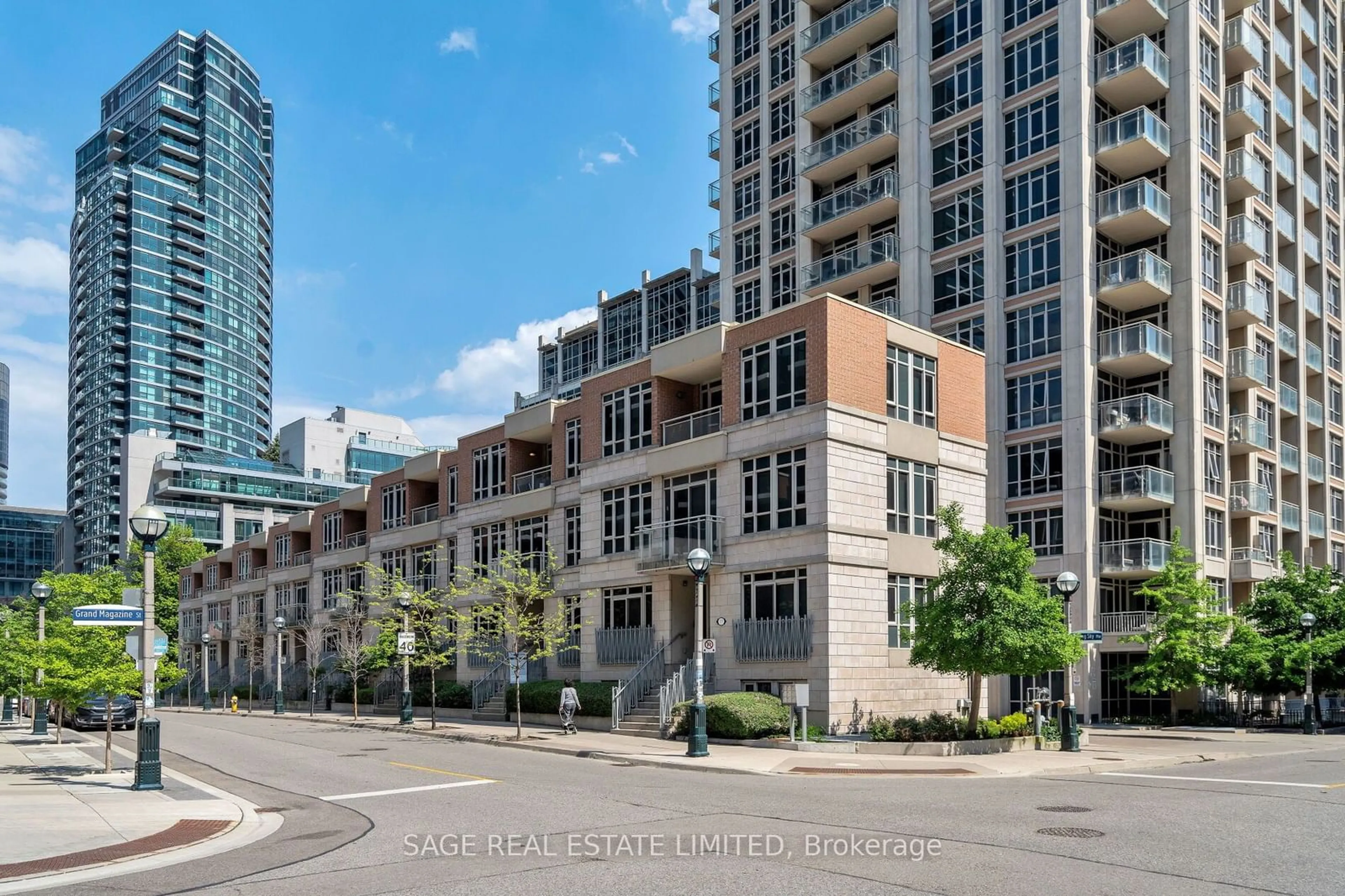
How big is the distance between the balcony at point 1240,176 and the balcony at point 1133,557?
1717 cm

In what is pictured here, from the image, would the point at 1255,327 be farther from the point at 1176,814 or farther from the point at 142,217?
the point at 142,217

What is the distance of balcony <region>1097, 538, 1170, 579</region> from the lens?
46656 mm

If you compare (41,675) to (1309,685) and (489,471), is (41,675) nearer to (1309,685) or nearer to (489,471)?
(489,471)

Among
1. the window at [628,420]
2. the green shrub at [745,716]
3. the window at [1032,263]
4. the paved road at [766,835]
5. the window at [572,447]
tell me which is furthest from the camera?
the window at [1032,263]

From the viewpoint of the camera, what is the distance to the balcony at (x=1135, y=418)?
47.4 m

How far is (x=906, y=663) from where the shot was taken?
115 ft

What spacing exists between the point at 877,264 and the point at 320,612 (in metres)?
37.7

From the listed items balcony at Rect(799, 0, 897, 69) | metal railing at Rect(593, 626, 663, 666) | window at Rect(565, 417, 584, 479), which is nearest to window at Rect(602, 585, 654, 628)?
metal railing at Rect(593, 626, 663, 666)

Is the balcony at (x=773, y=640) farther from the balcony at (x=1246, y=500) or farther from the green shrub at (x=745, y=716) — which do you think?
the balcony at (x=1246, y=500)

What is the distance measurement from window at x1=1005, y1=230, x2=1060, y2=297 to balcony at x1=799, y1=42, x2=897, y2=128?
10421 millimetres

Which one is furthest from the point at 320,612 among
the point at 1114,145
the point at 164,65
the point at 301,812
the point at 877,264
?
the point at 164,65

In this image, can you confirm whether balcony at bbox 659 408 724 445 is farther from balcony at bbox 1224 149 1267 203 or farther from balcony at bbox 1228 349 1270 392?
balcony at bbox 1224 149 1267 203

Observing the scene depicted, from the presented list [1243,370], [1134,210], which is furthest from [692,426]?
[1243,370]

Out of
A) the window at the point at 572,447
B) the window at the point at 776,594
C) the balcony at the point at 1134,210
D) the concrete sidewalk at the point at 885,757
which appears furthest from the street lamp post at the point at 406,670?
the balcony at the point at 1134,210
